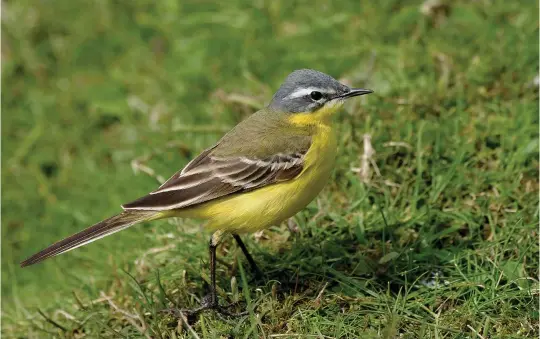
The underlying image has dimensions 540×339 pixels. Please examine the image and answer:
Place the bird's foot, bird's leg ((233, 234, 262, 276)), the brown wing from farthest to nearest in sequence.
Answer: bird's leg ((233, 234, 262, 276))
the brown wing
the bird's foot

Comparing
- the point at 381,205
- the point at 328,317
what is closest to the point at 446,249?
the point at 381,205

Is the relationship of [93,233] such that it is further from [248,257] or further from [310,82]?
[310,82]

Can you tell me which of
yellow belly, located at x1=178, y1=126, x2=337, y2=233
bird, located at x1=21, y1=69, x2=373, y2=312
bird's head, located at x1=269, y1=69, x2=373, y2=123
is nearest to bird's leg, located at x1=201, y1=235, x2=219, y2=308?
bird, located at x1=21, y1=69, x2=373, y2=312

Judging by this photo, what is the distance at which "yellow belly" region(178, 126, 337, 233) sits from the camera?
4.83 metres

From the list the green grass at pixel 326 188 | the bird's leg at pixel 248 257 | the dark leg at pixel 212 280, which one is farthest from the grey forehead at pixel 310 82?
the dark leg at pixel 212 280

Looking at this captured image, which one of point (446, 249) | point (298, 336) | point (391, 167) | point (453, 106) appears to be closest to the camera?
point (298, 336)

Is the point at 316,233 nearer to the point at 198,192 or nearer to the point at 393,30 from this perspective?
the point at 198,192

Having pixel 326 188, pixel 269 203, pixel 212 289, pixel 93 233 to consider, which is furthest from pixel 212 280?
pixel 326 188

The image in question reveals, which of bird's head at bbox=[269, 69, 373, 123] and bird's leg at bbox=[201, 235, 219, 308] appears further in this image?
bird's head at bbox=[269, 69, 373, 123]

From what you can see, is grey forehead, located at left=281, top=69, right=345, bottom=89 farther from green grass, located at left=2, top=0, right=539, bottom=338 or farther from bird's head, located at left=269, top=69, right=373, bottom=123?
green grass, located at left=2, top=0, right=539, bottom=338

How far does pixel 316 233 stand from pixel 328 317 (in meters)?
1.07

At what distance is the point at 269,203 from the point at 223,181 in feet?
1.17

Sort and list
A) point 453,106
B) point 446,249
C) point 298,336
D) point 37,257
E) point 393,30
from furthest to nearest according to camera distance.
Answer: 1. point 393,30
2. point 453,106
3. point 446,249
4. point 37,257
5. point 298,336

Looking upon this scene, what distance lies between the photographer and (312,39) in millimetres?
8008
